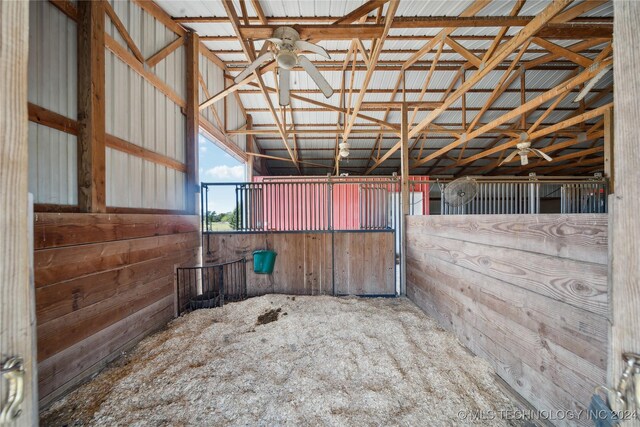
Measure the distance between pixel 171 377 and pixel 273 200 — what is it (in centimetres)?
266

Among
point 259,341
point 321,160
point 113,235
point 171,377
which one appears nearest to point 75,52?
point 113,235

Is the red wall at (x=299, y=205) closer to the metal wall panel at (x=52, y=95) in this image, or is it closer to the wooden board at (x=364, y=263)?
the wooden board at (x=364, y=263)

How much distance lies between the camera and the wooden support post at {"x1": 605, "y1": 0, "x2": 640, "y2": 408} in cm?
44

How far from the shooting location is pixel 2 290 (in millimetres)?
383

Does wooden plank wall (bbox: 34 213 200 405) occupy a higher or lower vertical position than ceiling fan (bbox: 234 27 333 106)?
lower

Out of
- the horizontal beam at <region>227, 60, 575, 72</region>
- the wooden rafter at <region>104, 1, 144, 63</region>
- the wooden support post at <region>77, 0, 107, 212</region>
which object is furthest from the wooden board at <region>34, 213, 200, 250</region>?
the horizontal beam at <region>227, 60, 575, 72</region>

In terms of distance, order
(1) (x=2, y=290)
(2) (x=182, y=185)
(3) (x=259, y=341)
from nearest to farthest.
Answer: (1) (x=2, y=290), (3) (x=259, y=341), (2) (x=182, y=185)

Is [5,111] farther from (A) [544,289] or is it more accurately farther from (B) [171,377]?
(A) [544,289]

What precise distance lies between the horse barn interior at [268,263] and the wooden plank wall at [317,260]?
33 mm

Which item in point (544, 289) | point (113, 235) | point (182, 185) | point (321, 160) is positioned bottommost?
point (544, 289)

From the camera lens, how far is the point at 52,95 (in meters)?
1.84

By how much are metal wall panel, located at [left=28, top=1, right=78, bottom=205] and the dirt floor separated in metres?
1.56

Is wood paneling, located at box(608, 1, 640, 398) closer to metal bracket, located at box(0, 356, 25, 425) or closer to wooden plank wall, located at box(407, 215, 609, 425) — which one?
wooden plank wall, located at box(407, 215, 609, 425)

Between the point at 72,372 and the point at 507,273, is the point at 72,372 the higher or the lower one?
the lower one
